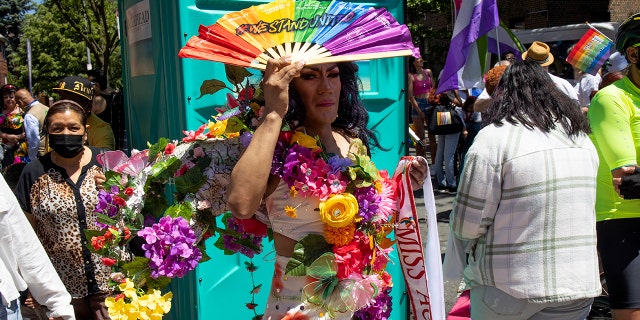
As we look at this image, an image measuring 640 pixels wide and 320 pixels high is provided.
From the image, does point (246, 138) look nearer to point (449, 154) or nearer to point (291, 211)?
point (291, 211)

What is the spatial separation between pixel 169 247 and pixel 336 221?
597 mm

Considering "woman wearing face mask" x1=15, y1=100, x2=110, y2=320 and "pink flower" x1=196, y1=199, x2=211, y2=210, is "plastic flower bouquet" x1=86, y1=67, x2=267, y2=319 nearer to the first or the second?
"pink flower" x1=196, y1=199, x2=211, y2=210

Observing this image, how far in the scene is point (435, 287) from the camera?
9.13ft

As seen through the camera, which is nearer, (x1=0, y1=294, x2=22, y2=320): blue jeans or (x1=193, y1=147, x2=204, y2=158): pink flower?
(x1=193, y1=147, x2=204, y2=158): pink flower

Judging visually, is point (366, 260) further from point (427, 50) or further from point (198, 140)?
point (427, 50)

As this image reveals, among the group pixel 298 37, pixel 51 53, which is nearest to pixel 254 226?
pixel 298 37

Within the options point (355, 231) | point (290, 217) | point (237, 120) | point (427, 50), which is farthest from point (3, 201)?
point (427, 50)

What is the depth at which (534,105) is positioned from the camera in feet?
9.69

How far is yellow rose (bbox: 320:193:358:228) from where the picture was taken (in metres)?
2.38

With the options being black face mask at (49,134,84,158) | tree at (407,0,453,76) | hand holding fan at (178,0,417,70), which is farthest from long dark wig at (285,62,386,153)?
tree at (407,0,453,76)

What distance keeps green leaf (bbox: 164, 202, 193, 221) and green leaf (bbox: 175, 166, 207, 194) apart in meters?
0.06

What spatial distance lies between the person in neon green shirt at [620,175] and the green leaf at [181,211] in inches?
79.9

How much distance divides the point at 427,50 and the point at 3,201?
20.3m

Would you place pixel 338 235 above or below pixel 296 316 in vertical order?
above
